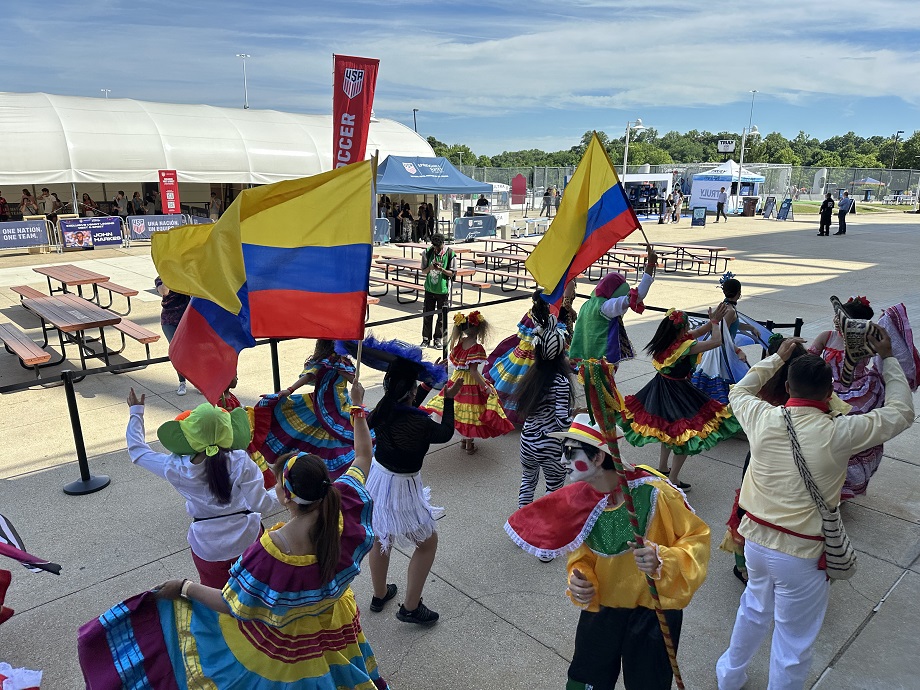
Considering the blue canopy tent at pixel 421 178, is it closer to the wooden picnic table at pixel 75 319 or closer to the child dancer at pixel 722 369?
the wooden picnic table at pixel 75 319

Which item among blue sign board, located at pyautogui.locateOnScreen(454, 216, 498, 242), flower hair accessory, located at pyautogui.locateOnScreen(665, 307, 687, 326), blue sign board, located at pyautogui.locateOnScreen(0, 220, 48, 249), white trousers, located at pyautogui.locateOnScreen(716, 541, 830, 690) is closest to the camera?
white trousers, located at pyautogui.locateOnScreen(716, 541, 830, 690)

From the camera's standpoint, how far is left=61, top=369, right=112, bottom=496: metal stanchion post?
5.33 m

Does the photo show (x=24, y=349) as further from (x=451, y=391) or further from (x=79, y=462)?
(x=451, y=391)

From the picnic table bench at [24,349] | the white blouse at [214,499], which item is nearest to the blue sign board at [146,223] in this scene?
the picnic table bench at [24,349]

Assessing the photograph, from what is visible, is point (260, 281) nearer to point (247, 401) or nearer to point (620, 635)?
point (620, 635)

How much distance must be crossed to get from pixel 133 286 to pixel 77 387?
717 centimetres

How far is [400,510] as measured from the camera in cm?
371

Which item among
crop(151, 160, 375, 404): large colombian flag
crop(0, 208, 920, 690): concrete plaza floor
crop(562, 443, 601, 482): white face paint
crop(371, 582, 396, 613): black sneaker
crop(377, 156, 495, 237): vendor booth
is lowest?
crop(0, 208, 920, 690): concrete plaza floor

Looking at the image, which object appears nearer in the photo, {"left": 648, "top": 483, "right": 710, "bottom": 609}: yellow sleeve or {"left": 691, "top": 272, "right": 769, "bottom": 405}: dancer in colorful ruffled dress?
{"left": 648, "top": 483, "right": 710, "bottom": 609}: yellow sleeve

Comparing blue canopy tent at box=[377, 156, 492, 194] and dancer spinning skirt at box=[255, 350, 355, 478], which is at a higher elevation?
blue canopy tent at box=[377, 156, 492, 194]

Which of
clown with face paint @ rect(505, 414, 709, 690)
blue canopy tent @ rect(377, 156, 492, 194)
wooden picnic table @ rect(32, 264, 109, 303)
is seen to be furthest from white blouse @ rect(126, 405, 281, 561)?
blue canopy tent @ rect(377, 156, 492, 194)

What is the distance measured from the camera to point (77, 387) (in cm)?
825

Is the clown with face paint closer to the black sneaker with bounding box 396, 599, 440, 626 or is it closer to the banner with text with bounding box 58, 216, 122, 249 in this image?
the black sneaker with bounding box 396, 599, 440, 626

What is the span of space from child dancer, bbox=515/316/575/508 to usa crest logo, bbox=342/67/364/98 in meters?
2.86
